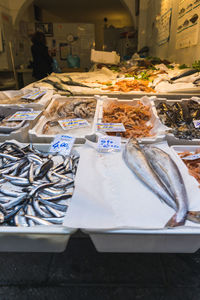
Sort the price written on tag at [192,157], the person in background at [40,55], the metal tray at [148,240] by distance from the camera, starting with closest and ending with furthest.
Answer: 1. the metal tray at [148,240]
2. the price written on tag at [192,157]
3. the person in background at [40,55]

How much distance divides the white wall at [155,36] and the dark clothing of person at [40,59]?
4649 millimetres

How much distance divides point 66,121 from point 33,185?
1.18 metres

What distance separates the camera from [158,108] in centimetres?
289

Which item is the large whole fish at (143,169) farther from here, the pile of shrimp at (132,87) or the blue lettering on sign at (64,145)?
the pile of shrimp at (132,87)

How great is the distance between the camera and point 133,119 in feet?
8.57

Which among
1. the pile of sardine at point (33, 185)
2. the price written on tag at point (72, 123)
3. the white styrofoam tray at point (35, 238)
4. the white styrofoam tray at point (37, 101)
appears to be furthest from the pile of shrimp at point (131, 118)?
the white styrofoam tray at point (35, 238)

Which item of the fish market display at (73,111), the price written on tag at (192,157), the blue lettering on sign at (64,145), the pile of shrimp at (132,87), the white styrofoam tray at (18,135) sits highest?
the pile of shrimp at (132,87)

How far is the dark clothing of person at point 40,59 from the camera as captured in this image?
7854 millimetres

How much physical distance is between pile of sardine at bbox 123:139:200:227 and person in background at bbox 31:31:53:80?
290 inches

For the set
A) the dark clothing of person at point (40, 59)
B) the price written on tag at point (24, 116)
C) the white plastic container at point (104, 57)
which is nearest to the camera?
the price written on tag at point (24, 116)

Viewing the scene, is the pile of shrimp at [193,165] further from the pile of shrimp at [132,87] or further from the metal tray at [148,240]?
the pile of shrimp at [132,87]

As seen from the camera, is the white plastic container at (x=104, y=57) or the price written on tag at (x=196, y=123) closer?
the price written on tag at (x=196, y=123)

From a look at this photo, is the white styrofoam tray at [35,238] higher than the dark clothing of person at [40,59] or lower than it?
lower

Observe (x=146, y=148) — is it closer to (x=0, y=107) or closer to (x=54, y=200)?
(x=54, y=200)
